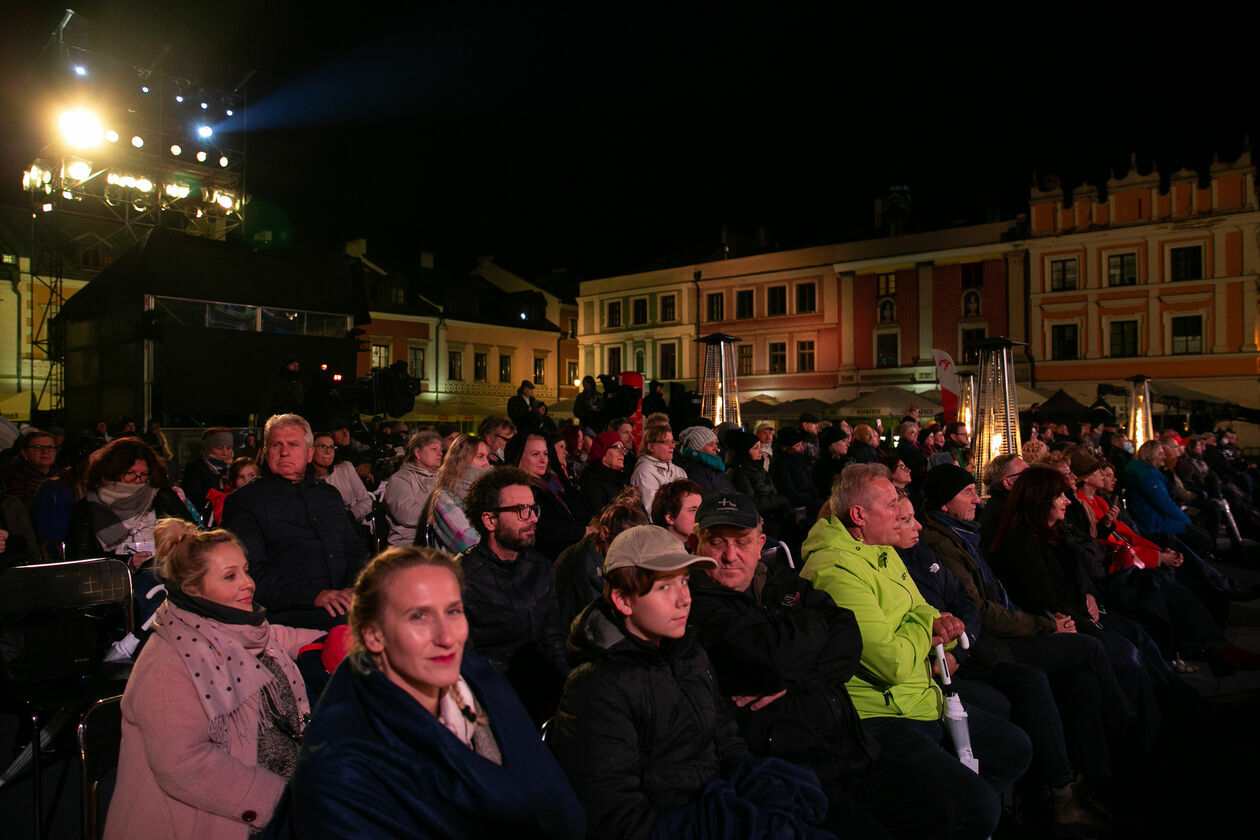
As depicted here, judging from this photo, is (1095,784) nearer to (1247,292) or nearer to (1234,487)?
(1234,487)

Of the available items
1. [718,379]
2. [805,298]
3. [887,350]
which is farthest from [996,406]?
[805,298]

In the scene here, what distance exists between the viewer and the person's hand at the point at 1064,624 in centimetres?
413

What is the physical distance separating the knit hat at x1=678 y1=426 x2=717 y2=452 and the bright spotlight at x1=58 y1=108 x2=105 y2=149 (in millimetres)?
19773

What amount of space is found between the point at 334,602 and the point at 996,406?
35.5 feet

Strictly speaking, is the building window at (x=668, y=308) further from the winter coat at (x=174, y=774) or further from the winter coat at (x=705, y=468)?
the winter coat at (x=174, y=774)

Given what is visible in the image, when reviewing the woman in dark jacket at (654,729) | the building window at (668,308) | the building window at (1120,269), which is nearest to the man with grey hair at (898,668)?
the woman in dark jacket at (654,729)

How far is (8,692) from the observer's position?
343cm

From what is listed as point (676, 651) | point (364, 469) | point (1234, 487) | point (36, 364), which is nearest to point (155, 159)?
point (36, 364)

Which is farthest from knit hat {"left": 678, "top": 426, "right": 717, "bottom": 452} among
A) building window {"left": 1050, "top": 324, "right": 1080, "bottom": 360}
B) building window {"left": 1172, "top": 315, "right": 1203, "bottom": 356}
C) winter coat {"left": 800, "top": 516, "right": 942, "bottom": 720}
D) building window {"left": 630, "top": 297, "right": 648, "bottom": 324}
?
building window {"left": 630, "top": 297, "right": 648, "bottom": 324}

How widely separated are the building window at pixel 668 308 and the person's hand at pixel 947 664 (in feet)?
118

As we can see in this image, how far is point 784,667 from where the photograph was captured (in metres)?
2.63

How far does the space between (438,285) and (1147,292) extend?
31607mm

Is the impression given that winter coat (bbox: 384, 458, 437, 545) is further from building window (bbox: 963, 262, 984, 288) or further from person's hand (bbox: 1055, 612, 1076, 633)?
building window (bbox: 963, 262, 984, 288)

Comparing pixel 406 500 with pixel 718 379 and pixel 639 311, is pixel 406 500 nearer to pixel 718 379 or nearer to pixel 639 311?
pixel 718 379
